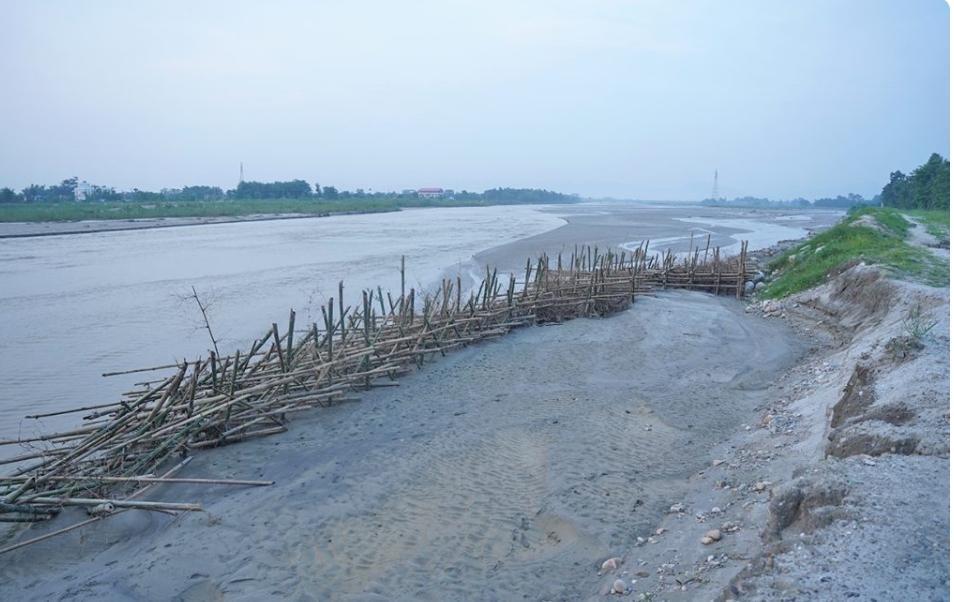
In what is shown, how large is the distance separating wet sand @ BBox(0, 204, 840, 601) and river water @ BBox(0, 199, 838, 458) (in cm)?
314

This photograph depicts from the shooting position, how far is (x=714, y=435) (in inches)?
276

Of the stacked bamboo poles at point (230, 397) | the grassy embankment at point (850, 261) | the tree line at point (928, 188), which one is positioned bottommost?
the stacked bamboo poles at point (230, 397)

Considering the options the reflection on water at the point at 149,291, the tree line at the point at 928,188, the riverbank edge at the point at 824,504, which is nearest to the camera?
the riverbank edge at the point at 824,504

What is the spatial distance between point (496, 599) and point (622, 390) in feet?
15.2

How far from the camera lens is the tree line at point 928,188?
37.7 meters

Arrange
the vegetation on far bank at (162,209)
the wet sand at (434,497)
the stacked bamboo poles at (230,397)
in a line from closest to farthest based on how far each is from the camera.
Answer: the wet sand at (434,497), the stacked bamboo poles at (230,397), the vegetation on far bank at (162,209)

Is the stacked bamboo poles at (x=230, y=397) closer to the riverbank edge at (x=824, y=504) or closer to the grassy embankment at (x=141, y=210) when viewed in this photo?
the riverbank edge at (x=824, y=504)

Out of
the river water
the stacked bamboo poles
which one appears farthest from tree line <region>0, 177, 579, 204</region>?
the stacked bamboo poles

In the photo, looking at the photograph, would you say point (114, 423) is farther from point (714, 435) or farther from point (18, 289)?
point (18, 289)

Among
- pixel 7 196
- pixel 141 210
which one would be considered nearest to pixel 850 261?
pixel 141 210

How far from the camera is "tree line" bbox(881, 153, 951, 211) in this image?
37.7 m

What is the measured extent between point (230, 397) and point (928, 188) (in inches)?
1901

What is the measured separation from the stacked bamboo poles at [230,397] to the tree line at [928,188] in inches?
1285

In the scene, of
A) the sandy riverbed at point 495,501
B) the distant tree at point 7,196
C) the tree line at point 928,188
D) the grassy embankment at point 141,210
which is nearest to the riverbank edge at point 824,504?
the sandy riverbed at point 495,501
